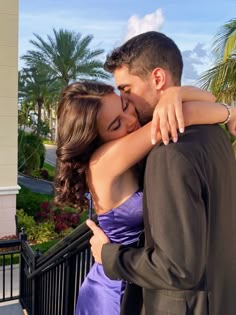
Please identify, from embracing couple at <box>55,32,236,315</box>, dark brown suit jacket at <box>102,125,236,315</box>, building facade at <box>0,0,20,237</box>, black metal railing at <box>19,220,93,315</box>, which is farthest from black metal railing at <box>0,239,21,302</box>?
dark brown suit jacket at <box>102,125,236,315</box>

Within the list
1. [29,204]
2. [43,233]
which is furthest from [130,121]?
[29,204]

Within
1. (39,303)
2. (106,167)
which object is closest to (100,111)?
(106,167)

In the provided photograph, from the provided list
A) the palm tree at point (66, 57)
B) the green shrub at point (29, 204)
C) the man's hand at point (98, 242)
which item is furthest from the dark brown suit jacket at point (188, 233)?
the palm tree at point (66, 57)

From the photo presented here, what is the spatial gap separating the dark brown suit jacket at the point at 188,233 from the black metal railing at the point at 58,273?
41.4 inches

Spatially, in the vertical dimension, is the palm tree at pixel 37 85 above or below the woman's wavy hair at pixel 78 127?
above

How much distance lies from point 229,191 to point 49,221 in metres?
8.36

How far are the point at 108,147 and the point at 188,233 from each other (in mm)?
427

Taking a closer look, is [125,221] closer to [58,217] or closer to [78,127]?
[78,127]

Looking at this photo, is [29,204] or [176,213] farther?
[29,204]

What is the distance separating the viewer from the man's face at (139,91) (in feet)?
4.25

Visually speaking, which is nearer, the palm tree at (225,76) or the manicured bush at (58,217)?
the palm tree at (225,76)

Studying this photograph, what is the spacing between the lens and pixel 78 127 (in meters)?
1.28

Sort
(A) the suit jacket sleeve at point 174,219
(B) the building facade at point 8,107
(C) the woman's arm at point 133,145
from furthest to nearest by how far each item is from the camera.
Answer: (B) the building facade at point 8,107, (C) the woman's arm at point 133,145, (A) the suit jacket sleeve at point 174,219

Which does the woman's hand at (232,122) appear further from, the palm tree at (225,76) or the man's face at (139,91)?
the palm tree at (225,76)
